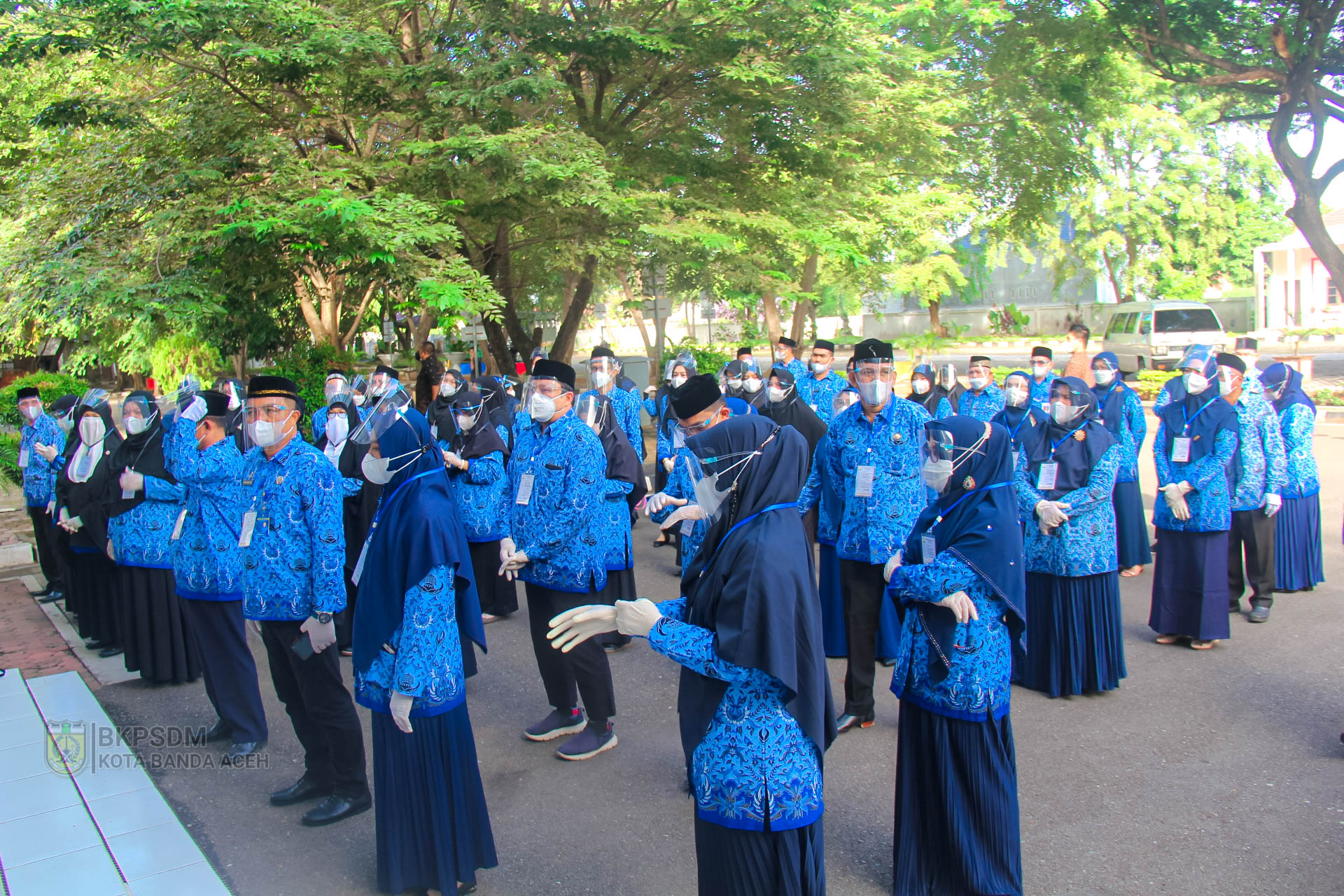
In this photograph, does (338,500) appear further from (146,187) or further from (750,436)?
(146,187)

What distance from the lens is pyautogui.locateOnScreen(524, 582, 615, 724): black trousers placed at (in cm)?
498

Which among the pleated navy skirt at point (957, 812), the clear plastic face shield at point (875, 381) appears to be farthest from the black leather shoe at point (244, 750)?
the clear plastic face shield at point (875, 381)

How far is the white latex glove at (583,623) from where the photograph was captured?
2.80 meters

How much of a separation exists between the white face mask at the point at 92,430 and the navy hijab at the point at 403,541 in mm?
4471

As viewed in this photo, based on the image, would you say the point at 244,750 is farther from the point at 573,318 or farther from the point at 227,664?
the point at 573,318

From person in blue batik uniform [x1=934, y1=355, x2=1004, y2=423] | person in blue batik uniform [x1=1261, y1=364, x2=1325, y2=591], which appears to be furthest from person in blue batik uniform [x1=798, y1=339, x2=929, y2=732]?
person in blue batik uniform [x1=1261, y1=364, x2=1325, y2=591]

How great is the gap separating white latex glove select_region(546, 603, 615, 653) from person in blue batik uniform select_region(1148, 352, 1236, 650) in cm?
493

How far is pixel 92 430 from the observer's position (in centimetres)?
697

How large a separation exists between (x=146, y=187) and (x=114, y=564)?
5.60 metres

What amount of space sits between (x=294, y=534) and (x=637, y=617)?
218 cm

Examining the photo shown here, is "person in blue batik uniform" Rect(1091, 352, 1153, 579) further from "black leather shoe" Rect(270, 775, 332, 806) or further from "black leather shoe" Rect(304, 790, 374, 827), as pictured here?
"black leather shoe" Rect(270, 775, 332, 806)

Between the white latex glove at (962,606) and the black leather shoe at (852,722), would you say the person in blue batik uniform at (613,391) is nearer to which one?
the black leather shoe at (852,722)

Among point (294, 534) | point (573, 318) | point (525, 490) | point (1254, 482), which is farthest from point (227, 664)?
point (573, 318)

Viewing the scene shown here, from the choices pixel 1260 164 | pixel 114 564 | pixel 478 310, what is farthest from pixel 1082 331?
pixel 1260 164
